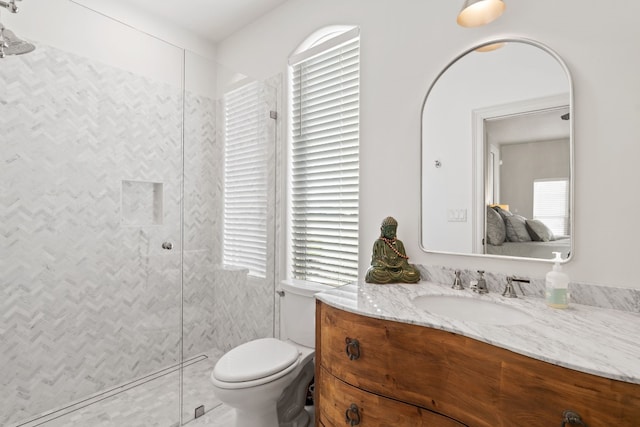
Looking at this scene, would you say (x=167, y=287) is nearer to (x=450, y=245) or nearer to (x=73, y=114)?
(x=73, y=114)

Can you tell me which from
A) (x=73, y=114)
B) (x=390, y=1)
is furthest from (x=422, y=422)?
(x=73, y=114)

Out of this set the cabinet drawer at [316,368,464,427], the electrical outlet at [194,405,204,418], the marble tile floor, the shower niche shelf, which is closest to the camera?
the cabinet drawer at [316,368,464,427]

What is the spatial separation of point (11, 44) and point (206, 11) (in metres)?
1.35

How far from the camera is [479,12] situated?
4.34 feet

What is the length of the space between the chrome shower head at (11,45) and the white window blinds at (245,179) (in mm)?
918

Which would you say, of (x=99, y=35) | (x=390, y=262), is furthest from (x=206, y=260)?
(x=99, y=35)

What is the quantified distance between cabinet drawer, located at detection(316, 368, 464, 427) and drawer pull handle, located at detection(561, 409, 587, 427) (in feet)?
0.90

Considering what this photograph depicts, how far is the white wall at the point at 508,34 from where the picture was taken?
1.12 m

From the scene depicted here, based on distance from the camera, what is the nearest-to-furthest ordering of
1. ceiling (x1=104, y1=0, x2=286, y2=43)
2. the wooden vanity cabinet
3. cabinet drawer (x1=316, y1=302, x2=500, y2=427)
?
the wooden vanity cabinet → cabinet drawer (x1=316, y1=302, x2=500, y2=427) → ceiling (x1=104, y1=0, x2=286, y2=43)

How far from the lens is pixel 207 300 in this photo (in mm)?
1980

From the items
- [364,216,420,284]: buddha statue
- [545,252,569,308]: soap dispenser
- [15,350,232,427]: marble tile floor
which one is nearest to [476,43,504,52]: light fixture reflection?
[364,216,420,284]: buddha statue

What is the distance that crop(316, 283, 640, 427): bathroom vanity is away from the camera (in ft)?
2.29

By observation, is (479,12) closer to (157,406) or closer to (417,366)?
(417,366)

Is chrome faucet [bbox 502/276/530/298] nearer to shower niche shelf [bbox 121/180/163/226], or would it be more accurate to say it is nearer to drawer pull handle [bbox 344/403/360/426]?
drawer pull handle [bbox 344/403/360/426]
